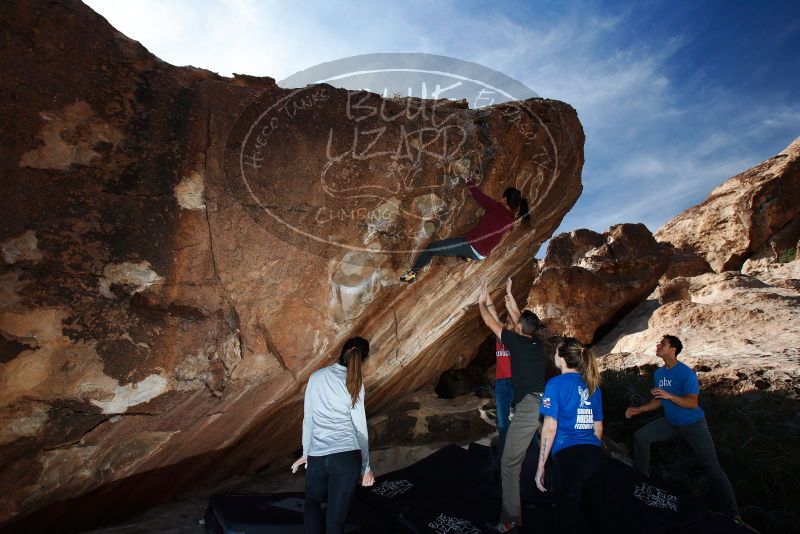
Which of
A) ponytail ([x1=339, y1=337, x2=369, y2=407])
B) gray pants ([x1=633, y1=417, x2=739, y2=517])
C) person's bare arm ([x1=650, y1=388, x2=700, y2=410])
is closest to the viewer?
ponytail ([x1=339, y1=337, x2=369, y2=407])

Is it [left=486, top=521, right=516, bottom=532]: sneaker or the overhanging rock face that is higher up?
the overhanging rock face

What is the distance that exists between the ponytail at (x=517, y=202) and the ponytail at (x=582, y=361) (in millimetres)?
2189

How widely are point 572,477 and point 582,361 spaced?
727mm

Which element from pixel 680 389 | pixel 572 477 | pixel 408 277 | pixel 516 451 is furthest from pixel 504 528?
pixel 408 277

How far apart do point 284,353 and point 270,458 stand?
1.70m

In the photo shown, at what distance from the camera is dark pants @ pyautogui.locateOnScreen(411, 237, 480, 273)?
459 centimetres

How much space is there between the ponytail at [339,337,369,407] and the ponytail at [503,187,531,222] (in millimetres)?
2785

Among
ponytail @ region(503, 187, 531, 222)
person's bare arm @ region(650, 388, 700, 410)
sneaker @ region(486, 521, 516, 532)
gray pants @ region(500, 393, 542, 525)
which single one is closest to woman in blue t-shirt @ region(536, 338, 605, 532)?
gray pants @ region(500, 393, 542, 525)

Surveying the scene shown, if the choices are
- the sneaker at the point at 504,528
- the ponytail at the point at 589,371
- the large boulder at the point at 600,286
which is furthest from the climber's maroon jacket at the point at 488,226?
the large boulder at the point at 600,286

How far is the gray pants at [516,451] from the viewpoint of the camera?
326 cm

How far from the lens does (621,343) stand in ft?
38.2

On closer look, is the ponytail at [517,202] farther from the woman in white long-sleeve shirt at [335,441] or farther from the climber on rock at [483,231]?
the woman in white long-sleeve shirt at [335,441]

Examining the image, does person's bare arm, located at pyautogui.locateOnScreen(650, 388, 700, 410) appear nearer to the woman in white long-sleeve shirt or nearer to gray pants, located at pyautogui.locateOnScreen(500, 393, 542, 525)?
gray pants, located at pyautogui.locateOnScreen(500, 393, 542, 525)

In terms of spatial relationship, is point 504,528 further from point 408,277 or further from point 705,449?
point 408,277
